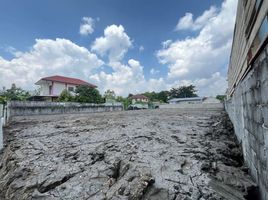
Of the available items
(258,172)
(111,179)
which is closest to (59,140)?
(111,179)

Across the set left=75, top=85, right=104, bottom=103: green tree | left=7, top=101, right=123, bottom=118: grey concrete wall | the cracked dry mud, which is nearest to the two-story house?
left=75, top=85, right=104, bottom=103: green tree

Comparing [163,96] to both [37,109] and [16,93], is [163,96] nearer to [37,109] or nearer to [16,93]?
[16,93]

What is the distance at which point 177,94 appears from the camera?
1928 inches

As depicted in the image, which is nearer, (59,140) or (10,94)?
(59,140)

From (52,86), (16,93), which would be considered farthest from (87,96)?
(52,86)

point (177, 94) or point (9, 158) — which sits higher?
point (177, 94)

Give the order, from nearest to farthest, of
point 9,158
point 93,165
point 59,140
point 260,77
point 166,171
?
point 260,77
point 166,171
point 93,165
point 9,158
point 59,140

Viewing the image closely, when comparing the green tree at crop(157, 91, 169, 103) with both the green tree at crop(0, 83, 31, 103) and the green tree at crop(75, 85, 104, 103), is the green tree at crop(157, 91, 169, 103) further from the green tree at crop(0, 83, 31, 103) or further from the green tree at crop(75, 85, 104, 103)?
the green tree at crop(0, 83, 31, 103)

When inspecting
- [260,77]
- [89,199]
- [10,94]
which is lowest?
[89,199]

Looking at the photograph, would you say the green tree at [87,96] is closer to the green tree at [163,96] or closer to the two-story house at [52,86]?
the two-story house at [52,86]

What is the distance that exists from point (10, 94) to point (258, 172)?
21193mm

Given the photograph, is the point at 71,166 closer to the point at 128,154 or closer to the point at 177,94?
the point at 128,154

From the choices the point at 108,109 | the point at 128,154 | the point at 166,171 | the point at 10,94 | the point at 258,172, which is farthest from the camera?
the point at 10,94

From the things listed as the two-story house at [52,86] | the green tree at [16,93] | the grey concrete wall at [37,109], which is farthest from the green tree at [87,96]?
the grey concrete wall at [37,109]
